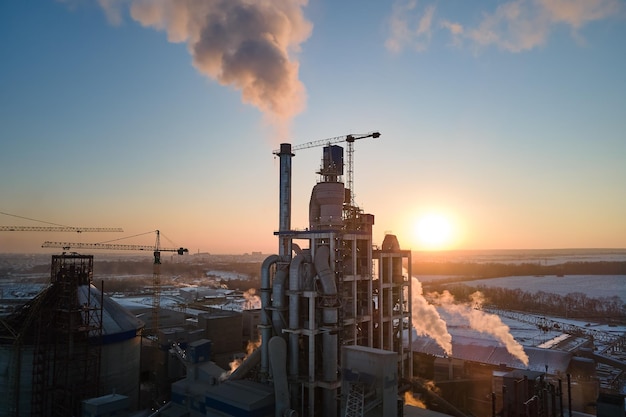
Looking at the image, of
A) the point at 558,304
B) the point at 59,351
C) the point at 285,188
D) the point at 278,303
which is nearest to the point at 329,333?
the point at 278,303

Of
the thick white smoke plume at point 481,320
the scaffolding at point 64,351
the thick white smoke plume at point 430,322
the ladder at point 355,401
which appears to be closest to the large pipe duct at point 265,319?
the ladder at point 355,401

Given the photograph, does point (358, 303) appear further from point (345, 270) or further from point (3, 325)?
point (3, 325)

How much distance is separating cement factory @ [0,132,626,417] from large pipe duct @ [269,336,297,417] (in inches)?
2.9

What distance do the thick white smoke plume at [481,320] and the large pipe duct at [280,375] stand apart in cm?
3030

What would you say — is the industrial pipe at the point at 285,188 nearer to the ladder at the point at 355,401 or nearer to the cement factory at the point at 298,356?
the cement factory at the point at 298,356

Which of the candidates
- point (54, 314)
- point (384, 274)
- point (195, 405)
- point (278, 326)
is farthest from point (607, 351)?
point (54, 314)

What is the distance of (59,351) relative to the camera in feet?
103

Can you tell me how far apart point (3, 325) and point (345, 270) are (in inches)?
1009

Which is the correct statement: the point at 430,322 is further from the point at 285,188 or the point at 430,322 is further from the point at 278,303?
the point at 278,303

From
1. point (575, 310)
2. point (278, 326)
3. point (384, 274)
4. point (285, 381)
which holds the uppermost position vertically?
point (384, 274)

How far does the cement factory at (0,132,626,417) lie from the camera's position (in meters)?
27.5

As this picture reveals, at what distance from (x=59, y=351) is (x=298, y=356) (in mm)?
17387

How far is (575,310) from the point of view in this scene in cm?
10338

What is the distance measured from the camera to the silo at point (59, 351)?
3069cm
